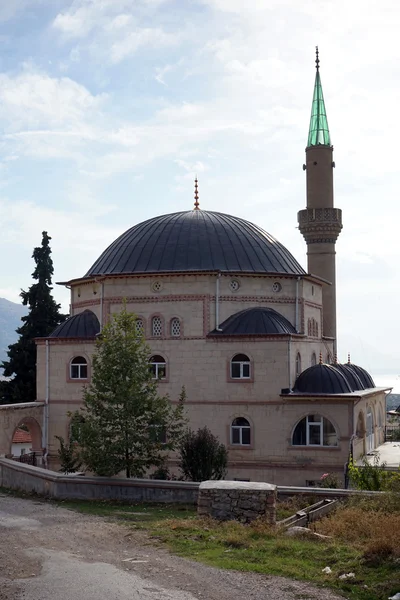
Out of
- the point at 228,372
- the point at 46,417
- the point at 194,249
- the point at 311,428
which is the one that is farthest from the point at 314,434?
the point at 46,417

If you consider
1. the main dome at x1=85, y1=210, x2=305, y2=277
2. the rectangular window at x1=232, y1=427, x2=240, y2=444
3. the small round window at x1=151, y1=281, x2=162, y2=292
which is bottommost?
the rectangular window at x1=232, y1=427, x2=240, y2=444

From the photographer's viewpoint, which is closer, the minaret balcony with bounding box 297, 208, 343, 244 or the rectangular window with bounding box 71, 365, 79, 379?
the rectangular window with bounding box 71, 365, 79, 379

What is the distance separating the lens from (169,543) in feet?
43.1

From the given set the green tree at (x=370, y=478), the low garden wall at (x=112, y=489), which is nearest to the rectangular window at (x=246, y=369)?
the green tree at (x=370, y=478)

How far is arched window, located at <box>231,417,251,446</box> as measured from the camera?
1118 inches

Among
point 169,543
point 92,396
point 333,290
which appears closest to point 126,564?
point 169,543

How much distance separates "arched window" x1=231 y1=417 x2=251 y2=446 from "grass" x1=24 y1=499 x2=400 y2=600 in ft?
40.6

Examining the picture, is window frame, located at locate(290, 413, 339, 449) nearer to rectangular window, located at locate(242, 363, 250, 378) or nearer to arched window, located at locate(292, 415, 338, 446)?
arched window, located at locate(292, 415, 338, 446)

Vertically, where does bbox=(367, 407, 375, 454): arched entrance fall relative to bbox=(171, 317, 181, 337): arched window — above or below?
below

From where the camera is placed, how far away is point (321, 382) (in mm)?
28234

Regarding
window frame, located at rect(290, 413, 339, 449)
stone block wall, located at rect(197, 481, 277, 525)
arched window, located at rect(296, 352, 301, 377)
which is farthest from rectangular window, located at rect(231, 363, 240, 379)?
stone block wall, located at rect(197, 481, 277, 525)

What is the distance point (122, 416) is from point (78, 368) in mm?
10384

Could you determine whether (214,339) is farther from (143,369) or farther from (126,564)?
(126,564)

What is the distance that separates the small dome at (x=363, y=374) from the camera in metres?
35.4
